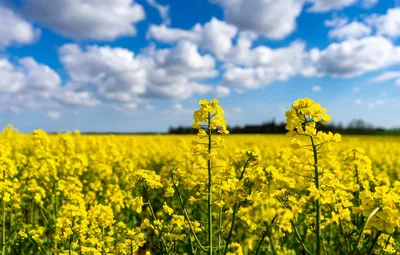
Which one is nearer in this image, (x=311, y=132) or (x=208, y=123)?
(x=311, y=132)

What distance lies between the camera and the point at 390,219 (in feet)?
5.91

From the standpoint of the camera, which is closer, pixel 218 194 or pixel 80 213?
pixel 218 194

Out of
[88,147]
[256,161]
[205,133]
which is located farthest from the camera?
[88,147]

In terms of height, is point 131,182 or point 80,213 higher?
point 131,182

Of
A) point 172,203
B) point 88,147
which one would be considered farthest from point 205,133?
point 88,147

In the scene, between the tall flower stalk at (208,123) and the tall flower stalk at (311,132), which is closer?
the tall flower stalk at (311,132)

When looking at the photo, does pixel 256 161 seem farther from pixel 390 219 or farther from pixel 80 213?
pixel 80 213

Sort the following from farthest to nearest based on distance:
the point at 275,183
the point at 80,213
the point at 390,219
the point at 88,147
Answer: the point at 88,147
the point at 80,213
the point at 275,183
the point at 390,219

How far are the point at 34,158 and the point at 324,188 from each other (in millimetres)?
5795

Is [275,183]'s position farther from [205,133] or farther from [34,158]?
[34,158]

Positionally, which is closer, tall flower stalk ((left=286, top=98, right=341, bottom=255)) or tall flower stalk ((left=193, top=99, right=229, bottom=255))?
tall flower stalk ((left=286, top=98, right=341, bottom=255))

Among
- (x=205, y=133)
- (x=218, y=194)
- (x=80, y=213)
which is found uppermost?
(x=205, y=133)

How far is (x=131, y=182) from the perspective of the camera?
107 inches

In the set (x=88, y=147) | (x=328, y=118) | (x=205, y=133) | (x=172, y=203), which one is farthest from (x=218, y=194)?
(x=88, y=147)
